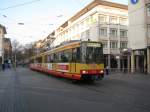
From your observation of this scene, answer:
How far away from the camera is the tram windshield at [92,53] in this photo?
1840 cm

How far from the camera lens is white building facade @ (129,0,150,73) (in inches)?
1398

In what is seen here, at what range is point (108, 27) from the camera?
191ft

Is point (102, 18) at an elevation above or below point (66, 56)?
above

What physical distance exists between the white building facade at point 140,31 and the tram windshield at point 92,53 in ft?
58.0

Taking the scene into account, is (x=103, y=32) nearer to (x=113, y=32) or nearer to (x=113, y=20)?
(x=113, y=32)

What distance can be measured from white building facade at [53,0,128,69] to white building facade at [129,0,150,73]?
15.7 m

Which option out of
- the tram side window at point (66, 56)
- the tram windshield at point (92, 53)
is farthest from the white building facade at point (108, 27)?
the tram windshield at point (92, 53)

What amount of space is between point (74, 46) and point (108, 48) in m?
39.2

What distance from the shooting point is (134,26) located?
3819 centimetres

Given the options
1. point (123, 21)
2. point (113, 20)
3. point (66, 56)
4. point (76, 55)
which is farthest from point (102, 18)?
point (76, 55)

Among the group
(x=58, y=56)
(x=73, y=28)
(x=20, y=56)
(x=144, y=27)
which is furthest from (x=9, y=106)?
(x=20, y=56)

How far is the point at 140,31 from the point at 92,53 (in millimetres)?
19966

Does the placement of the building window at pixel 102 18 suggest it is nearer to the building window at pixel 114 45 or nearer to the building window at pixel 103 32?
the building window at pixel 103 32

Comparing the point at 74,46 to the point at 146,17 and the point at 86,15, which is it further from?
the point at 86,15
